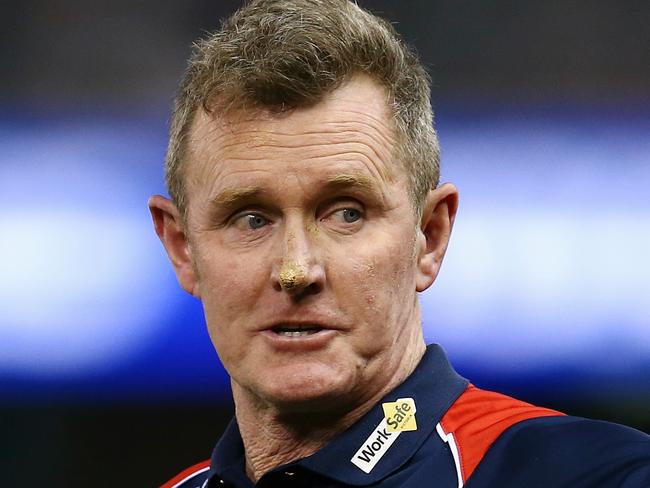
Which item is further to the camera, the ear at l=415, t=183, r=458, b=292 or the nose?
the ear at l=415, t=183, r=458, b=292

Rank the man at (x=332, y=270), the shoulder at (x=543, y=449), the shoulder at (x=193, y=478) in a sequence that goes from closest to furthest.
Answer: the shoulder at (x=543, y=449)
the man at (x=332, y=270)
the shoulder at (x=193, y=478)

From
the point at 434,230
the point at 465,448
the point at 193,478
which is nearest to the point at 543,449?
the point at 465,448

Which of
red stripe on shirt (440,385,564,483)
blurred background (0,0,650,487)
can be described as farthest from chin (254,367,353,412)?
blurred background (0,0,650,487)

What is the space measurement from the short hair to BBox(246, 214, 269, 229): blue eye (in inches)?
8.4

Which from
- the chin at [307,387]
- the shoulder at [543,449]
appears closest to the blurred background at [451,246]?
the shoulder at [543,449]

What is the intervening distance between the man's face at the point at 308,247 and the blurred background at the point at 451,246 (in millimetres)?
1691

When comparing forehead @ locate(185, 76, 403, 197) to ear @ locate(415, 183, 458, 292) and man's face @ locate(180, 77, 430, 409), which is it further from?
ear @ locate(415, 183, 458, 292)

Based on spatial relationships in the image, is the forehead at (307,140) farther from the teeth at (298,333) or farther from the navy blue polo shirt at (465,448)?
the navy blue polo shirt at (465,448)

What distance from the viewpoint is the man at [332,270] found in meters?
2.19

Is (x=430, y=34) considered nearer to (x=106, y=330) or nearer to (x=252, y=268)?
(x=106, y=330)

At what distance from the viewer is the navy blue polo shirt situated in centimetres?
212

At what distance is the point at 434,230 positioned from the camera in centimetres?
251

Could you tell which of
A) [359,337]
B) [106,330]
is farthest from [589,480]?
[106,330]

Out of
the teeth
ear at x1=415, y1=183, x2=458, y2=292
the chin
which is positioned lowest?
the chin
